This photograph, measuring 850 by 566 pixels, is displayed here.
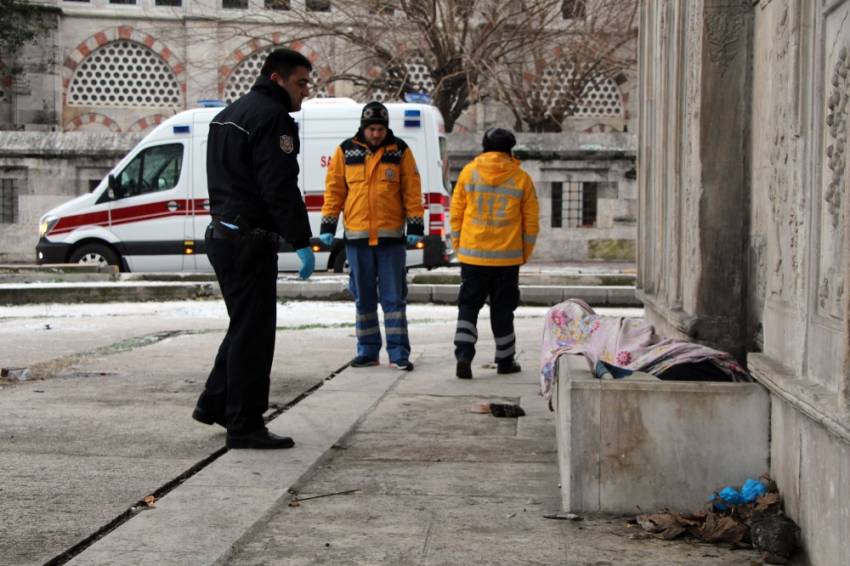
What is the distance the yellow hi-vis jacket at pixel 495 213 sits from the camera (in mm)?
8820

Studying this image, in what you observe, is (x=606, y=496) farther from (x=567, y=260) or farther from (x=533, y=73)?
(x=533, y=73)

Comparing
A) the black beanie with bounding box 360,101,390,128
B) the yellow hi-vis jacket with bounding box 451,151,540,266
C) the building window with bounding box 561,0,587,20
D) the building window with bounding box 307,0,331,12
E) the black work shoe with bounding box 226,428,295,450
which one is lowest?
the black work shoe with bounding box 226,428,295,450

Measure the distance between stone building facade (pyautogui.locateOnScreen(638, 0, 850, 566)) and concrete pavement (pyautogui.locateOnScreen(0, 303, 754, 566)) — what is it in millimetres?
576

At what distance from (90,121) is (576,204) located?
1603 centimetres

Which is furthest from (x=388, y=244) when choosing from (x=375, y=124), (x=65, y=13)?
(x=65, y=13)

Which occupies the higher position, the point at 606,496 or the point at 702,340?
the point at 702,340

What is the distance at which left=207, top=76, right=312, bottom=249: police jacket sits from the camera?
5945mm

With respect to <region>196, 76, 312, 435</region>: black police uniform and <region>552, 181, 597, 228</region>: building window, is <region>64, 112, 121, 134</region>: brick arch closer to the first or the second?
<region>552, 181, 597, 228</region>: building window

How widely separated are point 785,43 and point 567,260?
20754mm

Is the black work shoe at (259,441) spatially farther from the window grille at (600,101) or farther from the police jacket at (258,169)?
the window grille at (600,101)

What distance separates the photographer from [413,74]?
110ft

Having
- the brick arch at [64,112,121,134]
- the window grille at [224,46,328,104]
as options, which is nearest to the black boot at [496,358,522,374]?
the window grille at [224,46,328,104]

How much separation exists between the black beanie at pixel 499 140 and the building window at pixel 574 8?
1912cm

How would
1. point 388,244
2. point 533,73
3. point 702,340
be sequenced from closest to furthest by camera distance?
point 702,340 < point 388,244 < point 533,73
